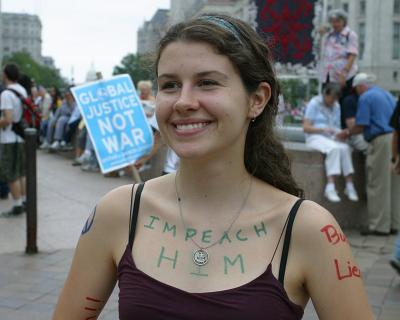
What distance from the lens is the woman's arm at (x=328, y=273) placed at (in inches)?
67.1

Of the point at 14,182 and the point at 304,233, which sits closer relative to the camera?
the point at 304,233

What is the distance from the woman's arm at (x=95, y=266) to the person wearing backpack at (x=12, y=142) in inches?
A: 251

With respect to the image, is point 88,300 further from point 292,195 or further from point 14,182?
point 14,182

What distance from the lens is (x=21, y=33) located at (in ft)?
555

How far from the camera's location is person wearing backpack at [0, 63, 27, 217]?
Answer: 799cm

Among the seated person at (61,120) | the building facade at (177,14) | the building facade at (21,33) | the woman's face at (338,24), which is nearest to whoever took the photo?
the building facade at (177,14)

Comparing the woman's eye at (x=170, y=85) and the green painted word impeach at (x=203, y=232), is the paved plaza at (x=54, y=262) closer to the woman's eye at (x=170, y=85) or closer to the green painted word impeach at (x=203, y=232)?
the green painted word impeach at (x=203, y=232)

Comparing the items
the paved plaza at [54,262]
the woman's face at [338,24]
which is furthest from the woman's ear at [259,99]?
the woman's face at [338,24]

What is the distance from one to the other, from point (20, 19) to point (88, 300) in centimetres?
18039

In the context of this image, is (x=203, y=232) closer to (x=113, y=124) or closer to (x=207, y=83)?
(x=207, y=83)

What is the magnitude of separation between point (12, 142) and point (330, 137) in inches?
157

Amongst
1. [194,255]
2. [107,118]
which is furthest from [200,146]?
[107,118]

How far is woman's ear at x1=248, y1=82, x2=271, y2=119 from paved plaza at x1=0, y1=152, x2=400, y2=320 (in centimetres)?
273

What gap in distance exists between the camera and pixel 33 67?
116625mm
